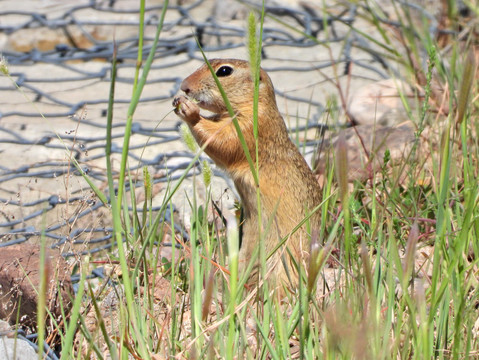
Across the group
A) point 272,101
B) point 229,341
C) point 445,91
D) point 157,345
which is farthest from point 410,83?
point 229,341

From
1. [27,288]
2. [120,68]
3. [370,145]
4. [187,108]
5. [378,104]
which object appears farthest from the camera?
[120,68]

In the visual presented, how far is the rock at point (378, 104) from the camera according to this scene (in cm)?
418

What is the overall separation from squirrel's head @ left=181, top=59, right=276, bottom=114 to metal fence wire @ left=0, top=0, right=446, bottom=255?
92 cm

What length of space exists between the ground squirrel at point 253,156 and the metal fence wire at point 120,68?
3.07ft

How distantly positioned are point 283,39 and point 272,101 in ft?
9.78

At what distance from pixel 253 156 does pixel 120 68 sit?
3117 mm

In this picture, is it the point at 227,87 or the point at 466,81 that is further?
the point at 227,87

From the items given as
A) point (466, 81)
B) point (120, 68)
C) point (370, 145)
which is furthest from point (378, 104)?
point (466, 81)

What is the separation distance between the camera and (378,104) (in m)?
4.34

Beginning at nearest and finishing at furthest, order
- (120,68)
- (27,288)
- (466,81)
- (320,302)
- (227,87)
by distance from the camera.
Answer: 1. (466,81)
2. (320,302)
3. (27,288)
4. (227,87)
5. (120,68)

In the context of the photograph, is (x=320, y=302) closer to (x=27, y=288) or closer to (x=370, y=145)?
(x=27, y=288)

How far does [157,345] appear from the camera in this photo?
1846mm

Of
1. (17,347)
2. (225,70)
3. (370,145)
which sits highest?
(225,70)

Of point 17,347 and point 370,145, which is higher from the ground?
point 370,145
